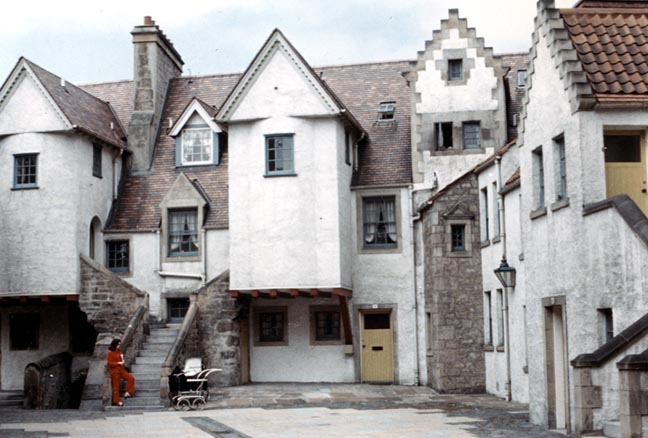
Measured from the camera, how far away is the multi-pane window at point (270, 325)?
Result: 3328cm

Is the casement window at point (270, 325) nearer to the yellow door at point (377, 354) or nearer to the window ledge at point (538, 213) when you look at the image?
the yellow door at point (377, 354)

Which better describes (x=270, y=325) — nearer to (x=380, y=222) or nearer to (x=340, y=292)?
(x=340, y=292)

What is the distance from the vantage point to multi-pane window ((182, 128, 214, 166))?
3516 cm

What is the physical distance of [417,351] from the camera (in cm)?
3250

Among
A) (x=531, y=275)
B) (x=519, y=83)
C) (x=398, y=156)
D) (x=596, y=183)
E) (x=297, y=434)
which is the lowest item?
(x=297, y=434)

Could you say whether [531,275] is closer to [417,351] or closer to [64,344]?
[417,351]

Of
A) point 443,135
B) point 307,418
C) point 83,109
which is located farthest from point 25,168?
point 307,418

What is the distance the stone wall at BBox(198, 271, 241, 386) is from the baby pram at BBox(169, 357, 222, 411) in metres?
2.85

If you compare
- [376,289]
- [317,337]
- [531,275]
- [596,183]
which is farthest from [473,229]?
[596,183]

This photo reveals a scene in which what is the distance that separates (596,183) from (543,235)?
2324 mm

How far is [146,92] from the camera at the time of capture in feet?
120

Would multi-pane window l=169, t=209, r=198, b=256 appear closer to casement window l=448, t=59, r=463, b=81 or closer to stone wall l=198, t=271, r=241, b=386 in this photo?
stone wall l=198, t=271, r=241, b=386

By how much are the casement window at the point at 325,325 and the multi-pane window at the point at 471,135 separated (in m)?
6.62

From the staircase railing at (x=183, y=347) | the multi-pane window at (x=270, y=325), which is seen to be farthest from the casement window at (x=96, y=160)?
the multi-pane window at (x=270, y=325)
